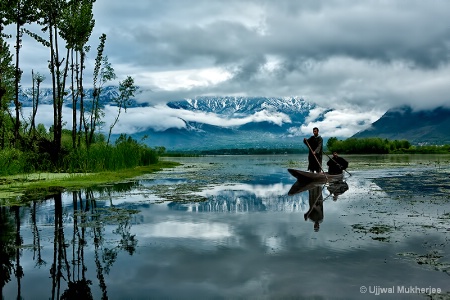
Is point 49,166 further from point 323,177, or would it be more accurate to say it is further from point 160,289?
point 160,289

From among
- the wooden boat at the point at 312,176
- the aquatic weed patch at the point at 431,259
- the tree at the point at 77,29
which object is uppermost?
the tree at the point at 77,29

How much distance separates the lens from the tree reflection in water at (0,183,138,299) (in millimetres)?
7857

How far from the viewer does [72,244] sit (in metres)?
10.7

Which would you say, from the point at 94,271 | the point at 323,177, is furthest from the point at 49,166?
the point at 94,271

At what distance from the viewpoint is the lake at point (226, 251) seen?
24.6 ft

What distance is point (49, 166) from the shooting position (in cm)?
3497

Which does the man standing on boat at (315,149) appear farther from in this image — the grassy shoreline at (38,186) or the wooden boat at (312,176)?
the grassy shoreline at (38,186)

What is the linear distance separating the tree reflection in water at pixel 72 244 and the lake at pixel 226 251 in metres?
0.02

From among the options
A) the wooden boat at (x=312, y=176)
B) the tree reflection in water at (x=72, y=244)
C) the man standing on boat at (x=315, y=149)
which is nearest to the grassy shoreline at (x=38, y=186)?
the tree reflection in water at (x=72, y=244)

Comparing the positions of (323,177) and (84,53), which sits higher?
(84,53)

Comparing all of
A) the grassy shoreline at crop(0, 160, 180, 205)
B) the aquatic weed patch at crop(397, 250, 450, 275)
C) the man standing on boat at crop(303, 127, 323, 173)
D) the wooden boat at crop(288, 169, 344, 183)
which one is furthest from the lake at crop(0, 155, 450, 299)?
the wooden boat at crop(288, 169, 344, 183)

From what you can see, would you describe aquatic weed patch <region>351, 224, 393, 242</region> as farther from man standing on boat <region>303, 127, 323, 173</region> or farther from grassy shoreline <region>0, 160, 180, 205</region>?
man standing on boat <region>303, 127, 323, 173</region>

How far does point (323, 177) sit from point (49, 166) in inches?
825

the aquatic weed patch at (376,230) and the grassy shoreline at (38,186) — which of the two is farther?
the grassy shoreline at (38,186)
